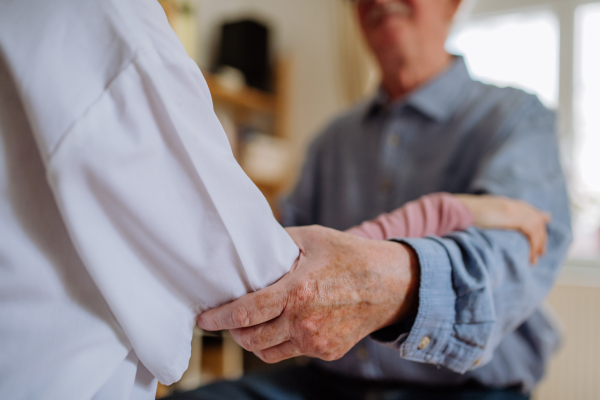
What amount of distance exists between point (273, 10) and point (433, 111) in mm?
1889

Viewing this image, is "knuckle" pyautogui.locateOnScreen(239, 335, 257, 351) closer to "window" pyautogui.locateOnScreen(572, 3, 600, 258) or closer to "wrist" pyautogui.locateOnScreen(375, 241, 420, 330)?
"wrist" pyautogui.locateOnScreen(375, 241, 420, 330)

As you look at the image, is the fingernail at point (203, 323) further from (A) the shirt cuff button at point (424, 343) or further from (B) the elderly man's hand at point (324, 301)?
(A) the shirt cuff button at point (424, 343)

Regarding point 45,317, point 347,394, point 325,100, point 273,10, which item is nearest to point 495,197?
point 347,394

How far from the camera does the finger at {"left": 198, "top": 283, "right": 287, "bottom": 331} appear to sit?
1.24 ft

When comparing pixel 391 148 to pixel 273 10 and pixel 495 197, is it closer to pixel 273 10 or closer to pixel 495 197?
pixel 495 197

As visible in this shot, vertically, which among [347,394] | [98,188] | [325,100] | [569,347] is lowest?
[569,347]

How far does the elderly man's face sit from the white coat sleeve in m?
0.68

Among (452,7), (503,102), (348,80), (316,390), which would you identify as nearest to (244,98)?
(348,80)

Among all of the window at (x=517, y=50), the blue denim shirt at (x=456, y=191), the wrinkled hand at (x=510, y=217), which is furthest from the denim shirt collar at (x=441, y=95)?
the window at (x=517, y=50)

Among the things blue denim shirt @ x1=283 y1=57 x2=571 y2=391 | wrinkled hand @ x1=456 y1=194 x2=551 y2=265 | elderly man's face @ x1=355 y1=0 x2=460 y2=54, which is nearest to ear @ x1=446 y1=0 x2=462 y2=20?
elderly man's face @ x1=355 y1=0 x2=460 y2=54

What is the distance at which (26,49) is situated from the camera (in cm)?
29

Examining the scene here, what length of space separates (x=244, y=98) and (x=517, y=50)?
1.45 meters

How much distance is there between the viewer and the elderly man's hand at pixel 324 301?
38cm

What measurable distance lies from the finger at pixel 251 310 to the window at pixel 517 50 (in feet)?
6.34
